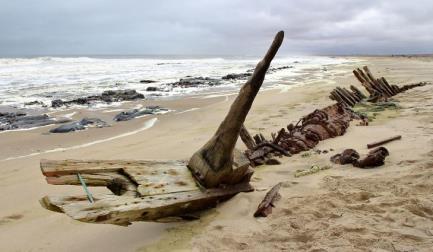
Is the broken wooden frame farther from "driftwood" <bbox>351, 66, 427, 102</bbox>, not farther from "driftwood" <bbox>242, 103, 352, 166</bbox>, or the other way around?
"driftwood" <bbox>351, 66, 427, 102</bbox>

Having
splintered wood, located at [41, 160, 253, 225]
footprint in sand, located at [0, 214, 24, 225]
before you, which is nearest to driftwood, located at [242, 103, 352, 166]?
splintered wood, located at [41, 160, 253, 225]

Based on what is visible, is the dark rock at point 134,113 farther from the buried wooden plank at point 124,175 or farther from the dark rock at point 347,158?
the buried wooden plank at point 124,175

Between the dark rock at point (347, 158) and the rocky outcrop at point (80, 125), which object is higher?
the dark rock at point (347, 158)

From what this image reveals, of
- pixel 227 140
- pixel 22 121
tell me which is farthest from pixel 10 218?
pixel 22 121

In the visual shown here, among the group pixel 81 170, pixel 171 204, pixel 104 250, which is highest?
pixel 81 170

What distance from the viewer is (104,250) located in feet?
12.0

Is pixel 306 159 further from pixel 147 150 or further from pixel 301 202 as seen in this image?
pixel 147 150

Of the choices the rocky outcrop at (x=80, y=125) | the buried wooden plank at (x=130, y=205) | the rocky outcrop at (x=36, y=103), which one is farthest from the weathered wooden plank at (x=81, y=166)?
the rocky outcrop at (x=36, y=103)

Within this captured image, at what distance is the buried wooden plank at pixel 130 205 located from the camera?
3.11m

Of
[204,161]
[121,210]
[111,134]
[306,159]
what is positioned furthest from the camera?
[111,134]

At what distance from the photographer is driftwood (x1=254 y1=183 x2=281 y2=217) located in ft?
13.3

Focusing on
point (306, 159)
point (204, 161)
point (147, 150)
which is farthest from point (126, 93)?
point (204, 161)

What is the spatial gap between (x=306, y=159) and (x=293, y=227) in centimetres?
240

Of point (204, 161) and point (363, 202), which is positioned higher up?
point (204, 161)
